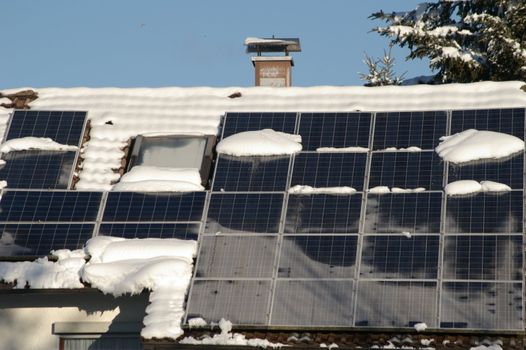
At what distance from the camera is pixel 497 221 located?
17.7 m

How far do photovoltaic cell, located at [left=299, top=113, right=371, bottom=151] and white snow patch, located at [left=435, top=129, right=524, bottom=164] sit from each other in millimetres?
1454

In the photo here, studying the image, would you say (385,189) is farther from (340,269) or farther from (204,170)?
(204,170)

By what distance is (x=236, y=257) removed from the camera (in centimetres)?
1798

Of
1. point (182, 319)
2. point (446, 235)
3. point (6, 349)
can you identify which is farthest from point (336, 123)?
point (6, 349)

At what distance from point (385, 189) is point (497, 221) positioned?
6.22 feet

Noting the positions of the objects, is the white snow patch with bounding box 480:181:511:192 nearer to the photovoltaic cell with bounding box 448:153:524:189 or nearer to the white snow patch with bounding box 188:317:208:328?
the photovoltaic cell with bounding box 448:153:524:189

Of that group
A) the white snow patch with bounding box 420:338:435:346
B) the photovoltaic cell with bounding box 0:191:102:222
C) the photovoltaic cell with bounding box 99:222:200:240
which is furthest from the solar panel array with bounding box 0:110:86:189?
the white snow patch with bounding box 420:338:435:346

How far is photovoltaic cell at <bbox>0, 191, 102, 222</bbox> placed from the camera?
19.1 metres

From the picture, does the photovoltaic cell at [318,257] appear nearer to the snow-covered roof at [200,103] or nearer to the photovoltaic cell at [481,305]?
the photovoltaic cell at [481,305]

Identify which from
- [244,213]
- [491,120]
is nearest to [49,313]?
[244,213]

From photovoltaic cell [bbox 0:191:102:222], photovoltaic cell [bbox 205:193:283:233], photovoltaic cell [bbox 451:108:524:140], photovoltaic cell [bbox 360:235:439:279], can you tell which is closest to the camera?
photovoltaic cell [bbox 360:235:439:279]

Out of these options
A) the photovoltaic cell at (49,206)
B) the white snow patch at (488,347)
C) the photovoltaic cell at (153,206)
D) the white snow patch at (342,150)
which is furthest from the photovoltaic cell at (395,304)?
the photovoltaic cell at (49,206)

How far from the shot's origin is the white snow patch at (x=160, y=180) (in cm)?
1953

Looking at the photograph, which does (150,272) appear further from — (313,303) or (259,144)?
(259,144)
